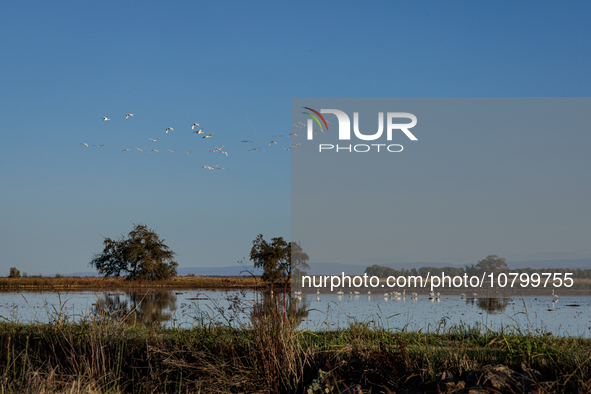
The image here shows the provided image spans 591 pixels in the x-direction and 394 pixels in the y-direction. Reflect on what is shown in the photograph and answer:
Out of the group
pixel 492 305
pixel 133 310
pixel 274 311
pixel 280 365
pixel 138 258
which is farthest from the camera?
pixel 138 258

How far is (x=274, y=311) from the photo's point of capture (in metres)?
5.18

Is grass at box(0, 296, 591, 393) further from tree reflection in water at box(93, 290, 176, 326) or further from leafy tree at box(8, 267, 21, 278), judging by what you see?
leafy tree at box(8, 267, 21, 278)

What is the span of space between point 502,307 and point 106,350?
19.7 m

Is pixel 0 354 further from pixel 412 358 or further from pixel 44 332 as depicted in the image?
pixel 412 358

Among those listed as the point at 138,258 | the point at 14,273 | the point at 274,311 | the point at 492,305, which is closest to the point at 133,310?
the point at 274,311

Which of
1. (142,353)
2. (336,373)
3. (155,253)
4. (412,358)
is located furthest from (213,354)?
(155,253)

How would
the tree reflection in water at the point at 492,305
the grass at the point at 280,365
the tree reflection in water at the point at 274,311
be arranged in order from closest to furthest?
the grass at the point at 280,365, the tree reflection in water at the point at 274,311, the tree reflection in water at the point at 492,305

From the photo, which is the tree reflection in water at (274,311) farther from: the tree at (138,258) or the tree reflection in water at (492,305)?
the tree at (138,258)

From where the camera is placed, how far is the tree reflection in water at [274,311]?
17.0 feet

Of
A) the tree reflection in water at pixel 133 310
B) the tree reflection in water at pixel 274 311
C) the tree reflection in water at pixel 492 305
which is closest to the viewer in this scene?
the tree reflection in water at pixel 274 311

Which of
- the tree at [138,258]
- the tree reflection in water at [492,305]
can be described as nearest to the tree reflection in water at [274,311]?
the tree reflection in water at [492,305]

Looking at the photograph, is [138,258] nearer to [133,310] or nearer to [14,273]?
[14,273]

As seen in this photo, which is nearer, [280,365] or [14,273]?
[280,365]

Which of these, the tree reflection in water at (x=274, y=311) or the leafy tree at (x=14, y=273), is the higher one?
the tree reflection in water at (x=274, y=311)
